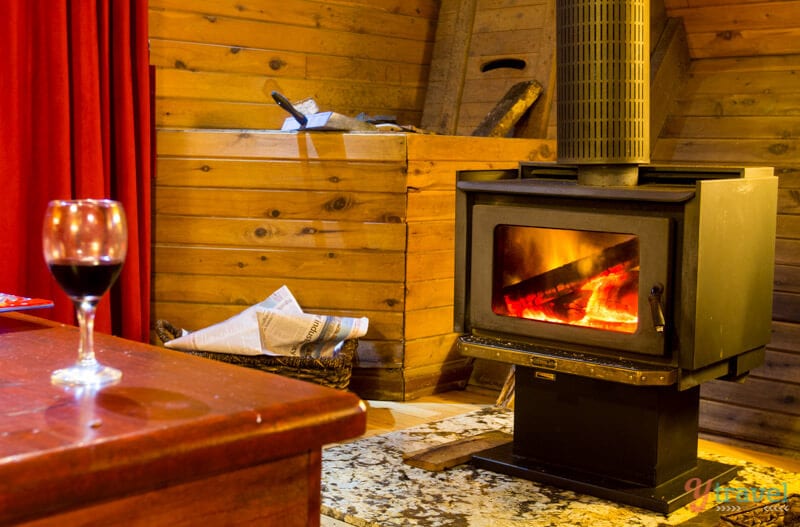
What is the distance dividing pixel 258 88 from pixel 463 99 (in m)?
0.91

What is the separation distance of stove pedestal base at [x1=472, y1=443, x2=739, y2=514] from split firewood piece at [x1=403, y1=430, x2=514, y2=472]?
6cm

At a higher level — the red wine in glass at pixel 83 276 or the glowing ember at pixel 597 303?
the red wine in glass at pixel 83 276

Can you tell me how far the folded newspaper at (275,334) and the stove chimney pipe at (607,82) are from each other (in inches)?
45.7

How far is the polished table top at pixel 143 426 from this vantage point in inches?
31.7

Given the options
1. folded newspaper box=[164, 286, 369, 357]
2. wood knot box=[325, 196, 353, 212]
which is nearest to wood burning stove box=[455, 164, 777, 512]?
folded newspaper box=[164, 286, 369, 357]

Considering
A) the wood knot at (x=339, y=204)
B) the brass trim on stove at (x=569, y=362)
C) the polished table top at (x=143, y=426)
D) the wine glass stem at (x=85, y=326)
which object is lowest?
the brass trim on stove at (x=569, y=362)

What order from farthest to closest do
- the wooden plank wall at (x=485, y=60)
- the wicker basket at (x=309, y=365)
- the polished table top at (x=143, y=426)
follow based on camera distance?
1. the wooden plank wall at (x=485, y=60)
2. the wicker basket at (x=309, y=365)
3. the polished table top at (x=143, y=426)

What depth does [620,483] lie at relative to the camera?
2486 mm

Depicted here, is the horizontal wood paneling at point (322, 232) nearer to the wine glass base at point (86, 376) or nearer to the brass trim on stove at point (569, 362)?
the brass trim on stove at point (569, 362)

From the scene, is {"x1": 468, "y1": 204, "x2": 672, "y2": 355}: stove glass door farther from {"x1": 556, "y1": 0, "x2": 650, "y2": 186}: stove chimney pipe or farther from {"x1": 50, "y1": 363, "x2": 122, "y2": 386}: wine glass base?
{"x1": 50, "y1": 363, "x2": 122, "y2": 386}: wine glass base

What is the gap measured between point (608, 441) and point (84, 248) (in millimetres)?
1807

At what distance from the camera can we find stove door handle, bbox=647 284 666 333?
7.57ft

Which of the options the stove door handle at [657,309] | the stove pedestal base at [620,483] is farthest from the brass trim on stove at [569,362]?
the stove pedestal base at [620,483]

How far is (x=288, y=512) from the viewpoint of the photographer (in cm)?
102
